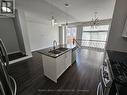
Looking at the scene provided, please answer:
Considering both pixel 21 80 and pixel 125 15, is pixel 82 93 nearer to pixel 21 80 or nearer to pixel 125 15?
pixel 21 80

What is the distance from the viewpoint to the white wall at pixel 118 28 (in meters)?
1.57

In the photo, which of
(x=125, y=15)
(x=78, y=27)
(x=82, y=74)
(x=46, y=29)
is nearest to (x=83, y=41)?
(x=78, y=27)

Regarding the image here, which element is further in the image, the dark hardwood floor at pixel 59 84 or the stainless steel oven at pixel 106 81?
the dark hardwood floor at pixel 59 84

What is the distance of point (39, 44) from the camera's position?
6.03m

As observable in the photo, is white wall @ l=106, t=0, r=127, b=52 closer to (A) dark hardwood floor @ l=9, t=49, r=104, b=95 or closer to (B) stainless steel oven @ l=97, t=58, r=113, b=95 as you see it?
(B) stainless steel oven @ l=97, t=58, r=113, b=95

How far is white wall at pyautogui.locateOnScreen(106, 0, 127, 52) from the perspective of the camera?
157 cm

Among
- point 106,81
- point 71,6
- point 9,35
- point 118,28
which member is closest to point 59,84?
point 106,81

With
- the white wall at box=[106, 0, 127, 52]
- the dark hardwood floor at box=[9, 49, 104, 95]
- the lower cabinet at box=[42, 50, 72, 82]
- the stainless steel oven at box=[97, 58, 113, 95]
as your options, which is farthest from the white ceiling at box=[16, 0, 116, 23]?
the dark hardwood floor at box=[9, 49, 104, 95]

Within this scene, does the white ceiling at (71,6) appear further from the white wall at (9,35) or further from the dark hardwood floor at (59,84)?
the dark hardwood floor at (59,84)

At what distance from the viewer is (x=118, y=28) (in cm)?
168

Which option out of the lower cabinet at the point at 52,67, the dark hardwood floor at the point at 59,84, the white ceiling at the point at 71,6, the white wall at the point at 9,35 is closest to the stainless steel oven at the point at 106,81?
the dark hardwood floor at the point at 59,84

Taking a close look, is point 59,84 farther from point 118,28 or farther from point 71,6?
point 71,6

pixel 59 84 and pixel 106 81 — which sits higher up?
pixel 106 81

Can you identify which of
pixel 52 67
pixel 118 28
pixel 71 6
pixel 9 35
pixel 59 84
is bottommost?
pixel 59 84
